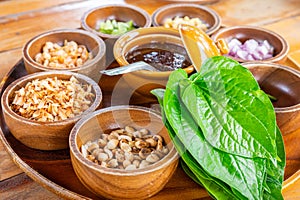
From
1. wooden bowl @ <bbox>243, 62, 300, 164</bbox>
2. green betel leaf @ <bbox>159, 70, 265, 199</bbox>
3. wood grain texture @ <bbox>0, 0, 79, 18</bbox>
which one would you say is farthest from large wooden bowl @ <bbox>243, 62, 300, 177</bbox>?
wood grain texture @ <bbox>0, 0, 79, 18</bbox>

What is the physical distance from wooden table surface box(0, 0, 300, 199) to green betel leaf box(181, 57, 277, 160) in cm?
50

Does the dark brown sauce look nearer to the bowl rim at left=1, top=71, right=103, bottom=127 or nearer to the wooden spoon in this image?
the wooden spoon

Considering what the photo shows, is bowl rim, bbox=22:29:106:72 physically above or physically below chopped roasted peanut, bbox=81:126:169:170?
above

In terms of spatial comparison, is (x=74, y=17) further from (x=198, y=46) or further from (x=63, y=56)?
(x=198, y=46)

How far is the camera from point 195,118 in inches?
39.0

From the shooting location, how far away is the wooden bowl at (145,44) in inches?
49.9

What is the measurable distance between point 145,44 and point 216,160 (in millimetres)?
605

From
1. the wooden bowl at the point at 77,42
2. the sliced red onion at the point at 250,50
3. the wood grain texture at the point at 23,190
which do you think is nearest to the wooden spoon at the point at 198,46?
the sliced red onion at the point at 250,50

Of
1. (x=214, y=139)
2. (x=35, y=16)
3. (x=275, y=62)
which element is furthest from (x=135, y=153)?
(x=35, y=16)

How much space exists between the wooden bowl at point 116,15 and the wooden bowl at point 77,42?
11 cm

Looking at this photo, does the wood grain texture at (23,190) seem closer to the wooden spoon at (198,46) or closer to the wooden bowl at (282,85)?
the wooden spoon at (198,46)

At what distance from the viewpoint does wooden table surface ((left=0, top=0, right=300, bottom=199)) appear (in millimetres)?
1602

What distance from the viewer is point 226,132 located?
959 mm

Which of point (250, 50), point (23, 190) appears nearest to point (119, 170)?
point (23, 190)
